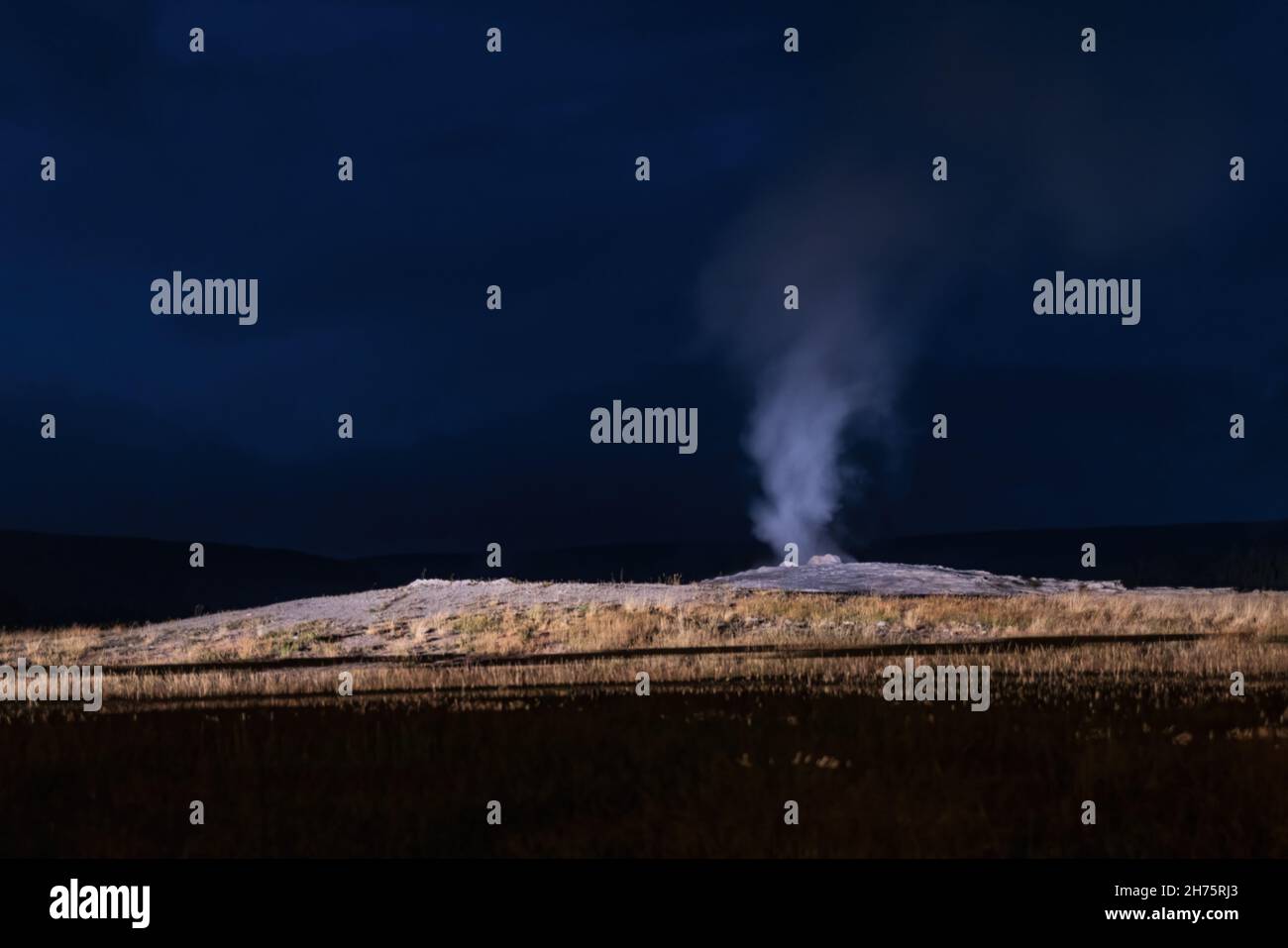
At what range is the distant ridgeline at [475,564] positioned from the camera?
129 meters

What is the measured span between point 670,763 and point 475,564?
7354 inches

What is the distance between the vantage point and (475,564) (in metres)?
196

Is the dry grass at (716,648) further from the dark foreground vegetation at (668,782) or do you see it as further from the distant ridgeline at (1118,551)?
the distant ridgeline at (1118,551)

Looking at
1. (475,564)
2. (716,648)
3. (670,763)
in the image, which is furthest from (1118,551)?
(670,763)

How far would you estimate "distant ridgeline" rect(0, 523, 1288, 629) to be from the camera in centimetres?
12938

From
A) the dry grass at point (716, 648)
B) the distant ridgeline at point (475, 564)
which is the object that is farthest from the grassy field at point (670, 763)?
the distant ridgeline at point (475, 564)

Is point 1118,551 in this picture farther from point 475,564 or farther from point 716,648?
point 716,648

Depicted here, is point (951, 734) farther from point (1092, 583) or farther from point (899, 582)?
point (1092, 583)

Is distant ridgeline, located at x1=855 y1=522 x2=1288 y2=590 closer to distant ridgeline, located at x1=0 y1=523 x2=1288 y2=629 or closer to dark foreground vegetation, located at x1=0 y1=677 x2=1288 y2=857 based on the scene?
distant ridgeline, located at x1=0 y1=523 x2=1288 y2=629

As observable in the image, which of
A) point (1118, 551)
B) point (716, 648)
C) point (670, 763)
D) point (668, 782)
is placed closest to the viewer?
point (668, 782)

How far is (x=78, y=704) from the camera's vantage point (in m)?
18.2

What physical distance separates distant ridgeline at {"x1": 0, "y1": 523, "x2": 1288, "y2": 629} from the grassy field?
300ft
